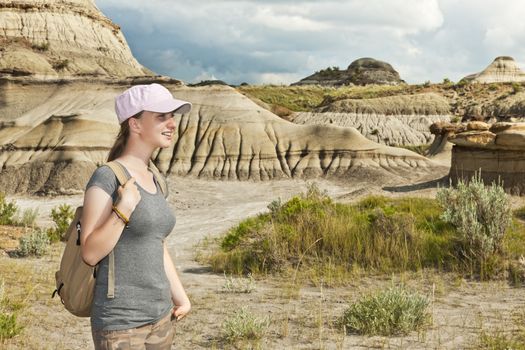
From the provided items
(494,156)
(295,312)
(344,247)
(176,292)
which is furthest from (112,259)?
(494,156)

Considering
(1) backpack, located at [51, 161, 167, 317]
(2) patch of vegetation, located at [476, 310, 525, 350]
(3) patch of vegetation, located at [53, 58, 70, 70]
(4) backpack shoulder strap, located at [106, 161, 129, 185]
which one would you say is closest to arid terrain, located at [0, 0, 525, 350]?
(2) patch of vegetation, located at [476, 310, 525, 350]

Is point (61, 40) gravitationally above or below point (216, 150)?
Result: above

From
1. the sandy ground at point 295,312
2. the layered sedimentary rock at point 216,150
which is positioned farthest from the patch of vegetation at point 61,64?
the sandy ground at point 295,312

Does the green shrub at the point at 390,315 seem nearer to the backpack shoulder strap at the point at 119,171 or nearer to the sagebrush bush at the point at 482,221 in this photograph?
the sagebrush bush at the point at 482,221

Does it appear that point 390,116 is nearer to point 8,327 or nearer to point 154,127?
point 8,327

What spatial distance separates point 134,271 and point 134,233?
7.0 inches

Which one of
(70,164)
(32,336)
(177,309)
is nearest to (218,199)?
(70,164)

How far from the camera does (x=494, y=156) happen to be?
20.9m

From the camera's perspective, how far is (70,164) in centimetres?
2884

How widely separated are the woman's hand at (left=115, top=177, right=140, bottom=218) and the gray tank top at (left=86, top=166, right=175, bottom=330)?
0.07 m

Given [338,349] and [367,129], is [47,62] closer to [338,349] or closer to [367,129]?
[367,129]

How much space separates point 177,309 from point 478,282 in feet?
21.9

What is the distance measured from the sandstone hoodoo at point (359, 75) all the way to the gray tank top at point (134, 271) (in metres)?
106

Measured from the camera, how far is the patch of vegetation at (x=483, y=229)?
8.96 metres
